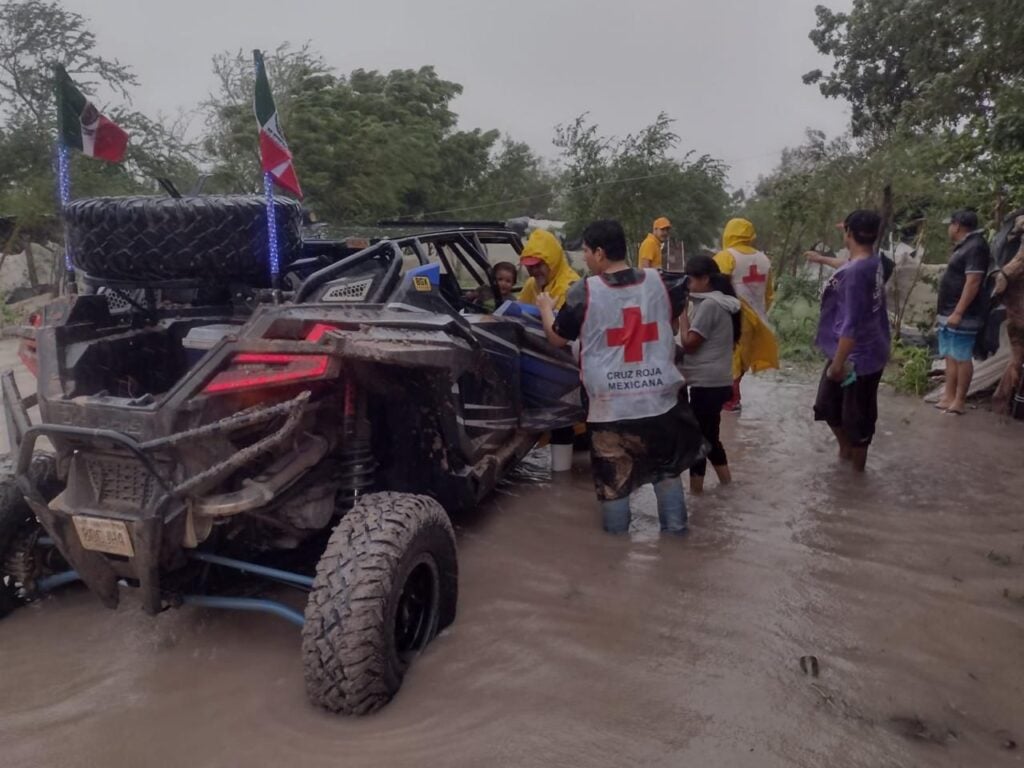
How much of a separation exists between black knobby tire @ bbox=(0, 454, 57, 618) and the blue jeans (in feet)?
8.17

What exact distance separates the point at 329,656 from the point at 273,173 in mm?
1813

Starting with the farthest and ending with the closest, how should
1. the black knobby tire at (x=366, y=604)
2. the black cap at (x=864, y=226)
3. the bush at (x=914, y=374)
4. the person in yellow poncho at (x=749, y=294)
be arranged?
the bush at (x=914, y=374)
the person in yellow poncho at (x=749, y=294)
the black cap at (x=864, y=226)
the black knobby tire at (x=366, y=604)

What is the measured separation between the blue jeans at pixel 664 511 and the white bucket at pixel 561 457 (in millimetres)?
1150

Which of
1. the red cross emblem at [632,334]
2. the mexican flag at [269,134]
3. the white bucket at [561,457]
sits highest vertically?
the mexican flag at [269,134]

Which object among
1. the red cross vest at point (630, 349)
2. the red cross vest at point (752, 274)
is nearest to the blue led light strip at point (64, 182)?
the red cross vest at point (630, 349)

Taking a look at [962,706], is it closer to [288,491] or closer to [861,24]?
[288,491]

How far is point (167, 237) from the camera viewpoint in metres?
3.21

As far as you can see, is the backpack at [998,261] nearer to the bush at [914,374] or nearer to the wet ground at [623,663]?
the bush at [914,374]

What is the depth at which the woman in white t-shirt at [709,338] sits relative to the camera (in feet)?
15.4

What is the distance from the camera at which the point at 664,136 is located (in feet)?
53.9

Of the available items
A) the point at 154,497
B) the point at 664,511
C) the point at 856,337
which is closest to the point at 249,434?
the point at 154,497

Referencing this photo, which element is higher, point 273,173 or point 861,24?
point 861,24

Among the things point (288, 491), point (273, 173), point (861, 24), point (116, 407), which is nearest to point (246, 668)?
point (288, 491)

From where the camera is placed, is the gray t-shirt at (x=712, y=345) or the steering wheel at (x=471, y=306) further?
the steering wheel at (x=471, y=306)
